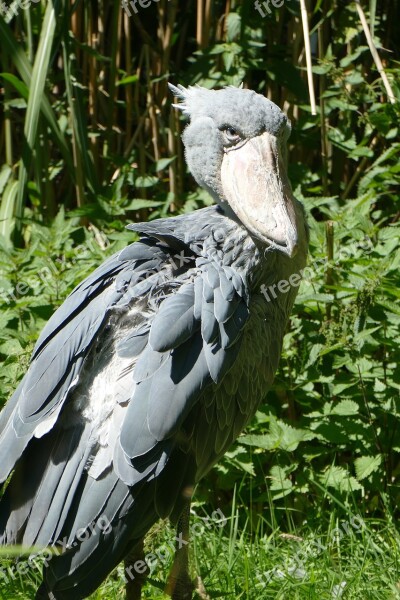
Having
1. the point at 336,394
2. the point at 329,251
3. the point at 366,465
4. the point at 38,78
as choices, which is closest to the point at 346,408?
the point at 336,394

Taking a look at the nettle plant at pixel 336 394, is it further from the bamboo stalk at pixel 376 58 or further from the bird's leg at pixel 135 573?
the bird's leg at pixel 135 573

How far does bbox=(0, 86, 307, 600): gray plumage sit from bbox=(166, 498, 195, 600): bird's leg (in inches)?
8.5

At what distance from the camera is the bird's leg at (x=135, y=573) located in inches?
126

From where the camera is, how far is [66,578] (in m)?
2.72

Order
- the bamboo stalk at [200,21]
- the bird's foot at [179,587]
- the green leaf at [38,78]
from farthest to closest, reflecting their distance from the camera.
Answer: the bamboo stalk at [200,21]
the green leaf at [38,78]
the bird's foot at [179,587]

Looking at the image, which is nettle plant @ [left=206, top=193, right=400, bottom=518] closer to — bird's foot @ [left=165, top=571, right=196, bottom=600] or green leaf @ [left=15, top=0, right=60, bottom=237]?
bird's foot @ [left=165, top=571, right=196, bottom=600]

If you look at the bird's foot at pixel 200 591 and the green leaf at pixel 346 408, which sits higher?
the green leaf at pixel 346 408

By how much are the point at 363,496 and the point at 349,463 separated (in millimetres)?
170

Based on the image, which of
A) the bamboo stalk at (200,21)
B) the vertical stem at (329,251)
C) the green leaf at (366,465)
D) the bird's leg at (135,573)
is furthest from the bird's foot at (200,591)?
the bamboo stalk at (200,21)

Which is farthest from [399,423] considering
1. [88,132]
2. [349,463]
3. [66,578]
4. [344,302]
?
[88,132]

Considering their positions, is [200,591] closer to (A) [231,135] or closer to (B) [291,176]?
(A) [231,135]

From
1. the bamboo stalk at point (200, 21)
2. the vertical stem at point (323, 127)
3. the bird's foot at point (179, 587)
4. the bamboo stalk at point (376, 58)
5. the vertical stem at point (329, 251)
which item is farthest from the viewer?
the bamboo stalk at point (200, 21)

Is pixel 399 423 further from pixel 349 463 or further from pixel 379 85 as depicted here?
pixel 379 85

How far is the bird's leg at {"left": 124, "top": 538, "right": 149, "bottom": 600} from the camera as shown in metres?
3.20
